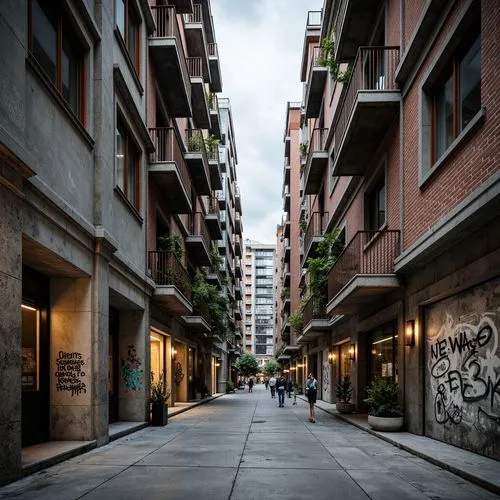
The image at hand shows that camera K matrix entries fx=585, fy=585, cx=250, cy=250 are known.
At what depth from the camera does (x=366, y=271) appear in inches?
661

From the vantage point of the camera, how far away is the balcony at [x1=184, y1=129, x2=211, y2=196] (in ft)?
83.9

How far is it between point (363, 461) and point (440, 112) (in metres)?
7.67

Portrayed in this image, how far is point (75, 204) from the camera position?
11688 mm

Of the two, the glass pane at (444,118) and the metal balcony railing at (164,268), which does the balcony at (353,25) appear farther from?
the metal balcony railing at (164,268)

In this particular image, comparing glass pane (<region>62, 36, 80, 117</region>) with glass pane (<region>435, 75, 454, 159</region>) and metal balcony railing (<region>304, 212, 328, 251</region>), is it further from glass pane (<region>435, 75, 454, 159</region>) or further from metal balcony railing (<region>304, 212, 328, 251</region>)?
metal balcony railing (<region>304, 212, 328, 251</region>)

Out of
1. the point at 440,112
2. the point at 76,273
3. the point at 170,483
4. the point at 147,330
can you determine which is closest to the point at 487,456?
the point at 170,483

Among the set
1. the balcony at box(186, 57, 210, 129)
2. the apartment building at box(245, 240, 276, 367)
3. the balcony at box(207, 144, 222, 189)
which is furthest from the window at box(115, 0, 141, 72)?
the apartment building at box(245, 240, 276, 367)

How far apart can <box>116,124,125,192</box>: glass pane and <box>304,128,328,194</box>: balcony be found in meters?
12.8

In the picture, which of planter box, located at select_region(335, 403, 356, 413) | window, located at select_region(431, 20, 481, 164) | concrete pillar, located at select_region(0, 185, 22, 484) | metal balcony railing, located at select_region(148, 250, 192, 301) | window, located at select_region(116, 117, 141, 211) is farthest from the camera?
planter box, located at select_region(335, 403, 356, 413)

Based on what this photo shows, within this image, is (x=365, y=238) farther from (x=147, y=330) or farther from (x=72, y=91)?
(x=72, y=91)

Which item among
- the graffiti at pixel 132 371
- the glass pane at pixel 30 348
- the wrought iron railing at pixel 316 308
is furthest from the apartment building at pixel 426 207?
the glass pane at pixel 30 348

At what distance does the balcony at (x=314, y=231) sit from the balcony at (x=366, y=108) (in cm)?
968

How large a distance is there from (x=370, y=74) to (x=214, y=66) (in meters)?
23.1

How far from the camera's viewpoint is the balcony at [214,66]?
3684 cm
